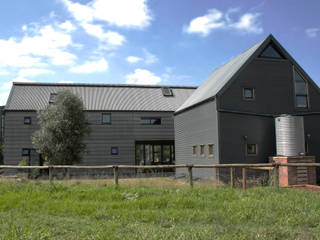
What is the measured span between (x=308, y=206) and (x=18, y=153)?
2334 cm

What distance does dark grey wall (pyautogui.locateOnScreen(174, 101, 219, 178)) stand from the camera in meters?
17.6

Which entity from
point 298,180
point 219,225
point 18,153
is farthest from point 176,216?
point 18,153

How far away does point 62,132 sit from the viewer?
21.5 meters

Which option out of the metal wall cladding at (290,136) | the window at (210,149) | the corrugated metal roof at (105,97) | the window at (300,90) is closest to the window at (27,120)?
the corrugated metal roof at (105,97)

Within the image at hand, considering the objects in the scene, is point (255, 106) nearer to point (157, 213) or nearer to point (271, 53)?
point (271, 53)

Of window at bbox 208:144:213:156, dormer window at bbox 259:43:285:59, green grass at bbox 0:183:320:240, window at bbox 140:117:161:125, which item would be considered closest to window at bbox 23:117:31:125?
window at bbox 140:117:161:125

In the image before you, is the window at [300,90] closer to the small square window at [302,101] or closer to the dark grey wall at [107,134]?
the small square window at [302,101]

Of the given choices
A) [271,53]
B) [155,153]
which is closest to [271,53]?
[271,53]

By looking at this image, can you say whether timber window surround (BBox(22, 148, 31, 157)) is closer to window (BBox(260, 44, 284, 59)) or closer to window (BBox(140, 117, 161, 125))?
window (BBox(140, 117, 161, 125))

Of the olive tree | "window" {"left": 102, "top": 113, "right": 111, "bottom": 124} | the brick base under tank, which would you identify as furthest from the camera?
"window" {"left": 102, "top": 113, "right": 111, "bottom": 124}

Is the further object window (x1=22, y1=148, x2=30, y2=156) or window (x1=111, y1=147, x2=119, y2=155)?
window (x1=111, y1=147, x2=119, y2=155)

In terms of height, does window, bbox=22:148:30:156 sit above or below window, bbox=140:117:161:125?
below

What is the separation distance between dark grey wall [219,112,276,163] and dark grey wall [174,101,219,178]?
1.42ft

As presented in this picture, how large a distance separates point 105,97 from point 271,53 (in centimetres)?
1491
